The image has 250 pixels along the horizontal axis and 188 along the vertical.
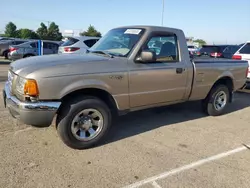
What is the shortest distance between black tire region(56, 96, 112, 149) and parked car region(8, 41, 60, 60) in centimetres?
1301

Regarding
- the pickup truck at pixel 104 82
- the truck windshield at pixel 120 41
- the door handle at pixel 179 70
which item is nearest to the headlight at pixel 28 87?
the pickup truck at pixel 104 82

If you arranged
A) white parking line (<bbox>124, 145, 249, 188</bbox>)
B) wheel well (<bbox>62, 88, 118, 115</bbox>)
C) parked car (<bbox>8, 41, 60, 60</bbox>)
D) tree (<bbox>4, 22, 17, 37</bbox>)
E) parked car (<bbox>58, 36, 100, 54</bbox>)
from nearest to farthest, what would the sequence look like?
white parking line (<bbox>124, 145, 249, 188</bbox>) < wheel well (<bbox>62, 88, 118, 115</bbox>) < parked car (<bbox>58, 36, 100, 54</bbox>) < parked car (<bbox>8, 41, 60, 60</bbox>) < tree (<bbox>4, 22, 17, 37</bbox>)

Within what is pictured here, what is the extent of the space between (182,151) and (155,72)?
4.51 feet

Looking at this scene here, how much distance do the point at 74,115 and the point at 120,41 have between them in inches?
63.7

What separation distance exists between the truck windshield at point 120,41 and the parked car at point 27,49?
12.0 meters

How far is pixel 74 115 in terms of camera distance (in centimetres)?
363

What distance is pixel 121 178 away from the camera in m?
3.06

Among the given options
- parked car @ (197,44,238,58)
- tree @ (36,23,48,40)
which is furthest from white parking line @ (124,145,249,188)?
tree @ (36,23,48,40)

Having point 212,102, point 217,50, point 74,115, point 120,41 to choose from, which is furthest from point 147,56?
point 217,50

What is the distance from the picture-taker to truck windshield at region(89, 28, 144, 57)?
4199 mm

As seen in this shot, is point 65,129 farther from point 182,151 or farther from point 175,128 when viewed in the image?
point 175,128

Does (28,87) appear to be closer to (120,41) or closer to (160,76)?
(120,41)

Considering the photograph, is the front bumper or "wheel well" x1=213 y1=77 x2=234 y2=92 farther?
"wheel well" x1=213 y1=77 x2=234 y2=92

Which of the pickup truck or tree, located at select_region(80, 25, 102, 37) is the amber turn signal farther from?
tree, located at select_region(80, 25, 102, 37)
